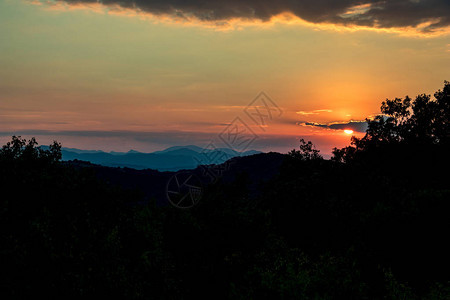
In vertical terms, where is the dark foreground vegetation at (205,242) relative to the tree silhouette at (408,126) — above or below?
below

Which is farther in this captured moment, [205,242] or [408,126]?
[408,126]

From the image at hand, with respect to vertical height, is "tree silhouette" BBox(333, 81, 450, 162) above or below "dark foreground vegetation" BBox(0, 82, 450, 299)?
above

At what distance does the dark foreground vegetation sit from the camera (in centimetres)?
1897

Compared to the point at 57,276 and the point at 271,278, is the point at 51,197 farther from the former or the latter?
the point at 271,278

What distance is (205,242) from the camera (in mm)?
29359

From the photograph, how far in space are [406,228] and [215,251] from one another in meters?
15.6

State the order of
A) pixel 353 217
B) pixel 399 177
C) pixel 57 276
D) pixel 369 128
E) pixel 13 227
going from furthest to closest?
pixel 369 128 < pixel 399 177 < pixel 353 217 < pixel 13 227 < pixel 57 276

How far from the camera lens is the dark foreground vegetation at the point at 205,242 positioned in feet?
62.2

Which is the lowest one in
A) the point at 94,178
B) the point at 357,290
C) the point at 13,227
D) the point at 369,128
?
the point at 357,290

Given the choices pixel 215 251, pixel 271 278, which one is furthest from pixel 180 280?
pixel 271 278

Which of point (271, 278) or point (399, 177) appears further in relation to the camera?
point (399, 177)

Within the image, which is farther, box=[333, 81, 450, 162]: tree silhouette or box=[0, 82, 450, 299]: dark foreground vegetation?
box=[333, 81, 450, 162]: tree silhouette

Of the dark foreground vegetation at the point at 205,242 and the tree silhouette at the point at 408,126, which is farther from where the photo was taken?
the tree silhouette at the point at 408,126

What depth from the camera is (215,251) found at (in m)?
29.0
